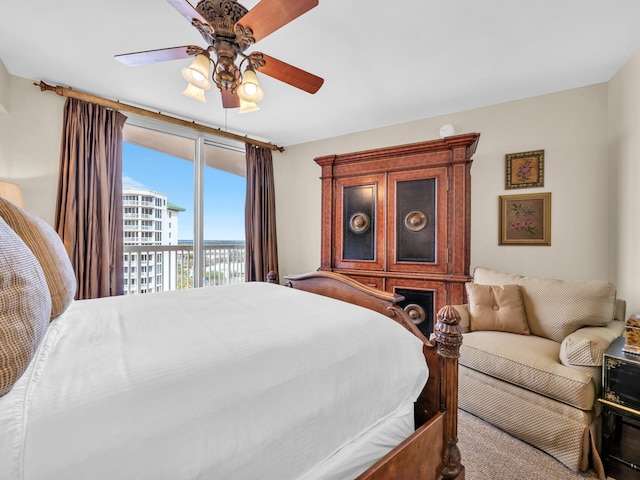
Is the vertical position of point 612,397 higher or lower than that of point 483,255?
lower

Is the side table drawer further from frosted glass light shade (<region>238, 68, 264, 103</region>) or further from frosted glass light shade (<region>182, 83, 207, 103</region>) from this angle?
frosted glass light shade (<region>182, 83, 207, 103</region>)

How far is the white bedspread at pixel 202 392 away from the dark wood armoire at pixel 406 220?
166cm

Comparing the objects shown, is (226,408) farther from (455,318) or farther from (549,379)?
(549,379)

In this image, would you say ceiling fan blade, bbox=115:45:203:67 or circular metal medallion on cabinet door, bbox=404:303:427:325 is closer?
ceiling fan blade, bbox=115:45:203:67

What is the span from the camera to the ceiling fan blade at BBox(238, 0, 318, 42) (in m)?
1.32

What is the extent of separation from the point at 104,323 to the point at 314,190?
337 centimetres

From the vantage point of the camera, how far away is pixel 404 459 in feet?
3.14

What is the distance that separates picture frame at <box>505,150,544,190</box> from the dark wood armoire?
0.54 metres

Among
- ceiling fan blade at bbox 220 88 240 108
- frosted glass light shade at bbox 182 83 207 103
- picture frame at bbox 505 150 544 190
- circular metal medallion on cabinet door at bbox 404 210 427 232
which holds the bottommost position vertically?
circular metal medallion on cabinet door at bbox 404 210 427 232

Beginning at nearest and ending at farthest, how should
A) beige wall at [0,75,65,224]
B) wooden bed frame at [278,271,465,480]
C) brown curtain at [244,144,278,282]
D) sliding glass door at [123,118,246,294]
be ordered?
1. wooden bed frame at [278,271,465,480]
2. beige wall at [0,75,65,224]
3. sliding glass door at [123,118,246,294]
4. brown curtain at [244,144,278,282]

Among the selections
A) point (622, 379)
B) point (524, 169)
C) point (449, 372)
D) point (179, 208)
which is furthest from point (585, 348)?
point (179, 208)

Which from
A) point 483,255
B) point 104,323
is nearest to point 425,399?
point 104,323

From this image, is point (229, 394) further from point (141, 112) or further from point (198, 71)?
point (141, 112)

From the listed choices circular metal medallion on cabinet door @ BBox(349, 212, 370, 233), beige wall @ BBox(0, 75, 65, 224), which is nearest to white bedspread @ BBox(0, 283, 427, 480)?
circular metal medallion on cabinet door @ BBox(349, 212, 370, 233)
